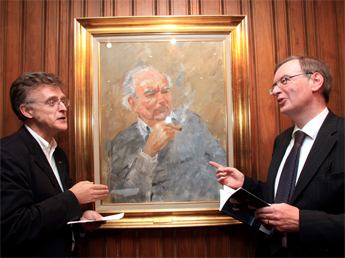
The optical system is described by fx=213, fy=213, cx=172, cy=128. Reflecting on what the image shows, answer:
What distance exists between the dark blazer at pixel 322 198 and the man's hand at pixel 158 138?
39.4 inches

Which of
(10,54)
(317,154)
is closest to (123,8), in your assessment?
(10,54)

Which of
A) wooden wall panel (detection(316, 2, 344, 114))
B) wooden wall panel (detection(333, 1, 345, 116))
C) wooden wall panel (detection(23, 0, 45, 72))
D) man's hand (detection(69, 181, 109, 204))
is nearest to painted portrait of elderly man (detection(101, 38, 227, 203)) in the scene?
man's hand (detection(69, 181, 109, 204))

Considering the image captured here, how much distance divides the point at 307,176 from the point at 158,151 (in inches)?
42.6

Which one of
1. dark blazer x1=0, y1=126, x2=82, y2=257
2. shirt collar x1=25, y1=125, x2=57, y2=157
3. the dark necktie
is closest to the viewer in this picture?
dark blazer x1=0, y1=126, x2=82, y2=257

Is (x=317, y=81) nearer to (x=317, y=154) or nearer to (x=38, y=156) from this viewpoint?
(x=317, y=154)

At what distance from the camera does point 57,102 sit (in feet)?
5.11

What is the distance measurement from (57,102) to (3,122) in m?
0.76

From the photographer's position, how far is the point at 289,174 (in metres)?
1.41

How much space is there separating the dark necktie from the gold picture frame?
390 millimetres

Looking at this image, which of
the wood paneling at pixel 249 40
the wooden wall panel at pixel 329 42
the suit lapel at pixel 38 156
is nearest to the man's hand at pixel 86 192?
the suit lapel at pixel 38 156

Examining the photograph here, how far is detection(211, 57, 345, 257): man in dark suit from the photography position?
1.22m

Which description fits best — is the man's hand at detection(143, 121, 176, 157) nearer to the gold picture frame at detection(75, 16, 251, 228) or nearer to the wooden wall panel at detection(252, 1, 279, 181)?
the gold picture frame at detection(75, 16, 251, 228)

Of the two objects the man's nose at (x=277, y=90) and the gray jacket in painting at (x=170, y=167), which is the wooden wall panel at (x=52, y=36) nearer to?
the gray jacket in painting at (x=170, y=167)

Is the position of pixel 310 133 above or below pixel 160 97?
below
